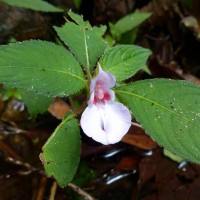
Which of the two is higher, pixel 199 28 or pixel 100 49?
pixel 100 49

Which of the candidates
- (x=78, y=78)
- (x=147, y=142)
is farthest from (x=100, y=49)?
(x=147, y=142)

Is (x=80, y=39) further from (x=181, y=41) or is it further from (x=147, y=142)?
(x=181, y=41)

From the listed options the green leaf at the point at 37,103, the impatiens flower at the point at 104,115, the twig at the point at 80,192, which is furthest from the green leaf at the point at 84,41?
the twig at the point at 80,192

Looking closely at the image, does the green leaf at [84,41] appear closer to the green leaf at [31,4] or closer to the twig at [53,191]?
the green leaf at [31,4]

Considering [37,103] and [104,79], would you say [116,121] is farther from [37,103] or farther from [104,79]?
[37,103]

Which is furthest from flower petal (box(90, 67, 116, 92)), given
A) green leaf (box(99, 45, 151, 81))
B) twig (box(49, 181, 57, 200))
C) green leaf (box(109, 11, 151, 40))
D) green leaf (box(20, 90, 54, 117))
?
green leaf (box(109, 11, 151, 40))

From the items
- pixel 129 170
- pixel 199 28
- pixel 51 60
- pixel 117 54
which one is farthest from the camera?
pixel 199 28

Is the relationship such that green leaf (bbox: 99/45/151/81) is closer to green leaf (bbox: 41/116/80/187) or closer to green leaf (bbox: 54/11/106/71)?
green leaf (bbox: 54/11/106/71)
